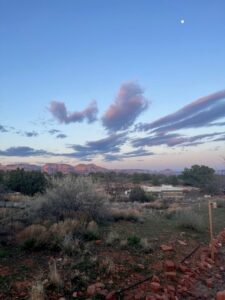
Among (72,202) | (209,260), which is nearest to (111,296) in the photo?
(209,260)

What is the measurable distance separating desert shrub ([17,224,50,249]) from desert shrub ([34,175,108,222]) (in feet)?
11.8

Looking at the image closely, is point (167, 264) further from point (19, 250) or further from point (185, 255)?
point (19, 250)

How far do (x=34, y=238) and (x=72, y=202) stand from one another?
5.09 metres

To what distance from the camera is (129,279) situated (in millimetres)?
9352

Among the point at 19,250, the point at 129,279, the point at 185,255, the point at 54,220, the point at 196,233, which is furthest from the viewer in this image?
the point at 196,233

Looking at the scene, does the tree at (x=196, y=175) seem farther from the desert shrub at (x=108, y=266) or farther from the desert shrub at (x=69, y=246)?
the desert shrub at (x=108, y=266)

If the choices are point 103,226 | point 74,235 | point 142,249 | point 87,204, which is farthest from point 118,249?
point 87,204

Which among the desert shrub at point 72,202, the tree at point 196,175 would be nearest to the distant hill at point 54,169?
the tree at point 196,175

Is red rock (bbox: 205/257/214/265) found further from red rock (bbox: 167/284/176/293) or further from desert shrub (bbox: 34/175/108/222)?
desert shrub (bbox: 34/175/108/222)

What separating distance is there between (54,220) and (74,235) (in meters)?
2.61

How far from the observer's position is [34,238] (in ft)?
38.3

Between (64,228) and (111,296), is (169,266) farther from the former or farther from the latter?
(64,228)

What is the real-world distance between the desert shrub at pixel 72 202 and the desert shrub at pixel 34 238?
3.60 m

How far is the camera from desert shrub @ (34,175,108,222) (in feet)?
53.3
